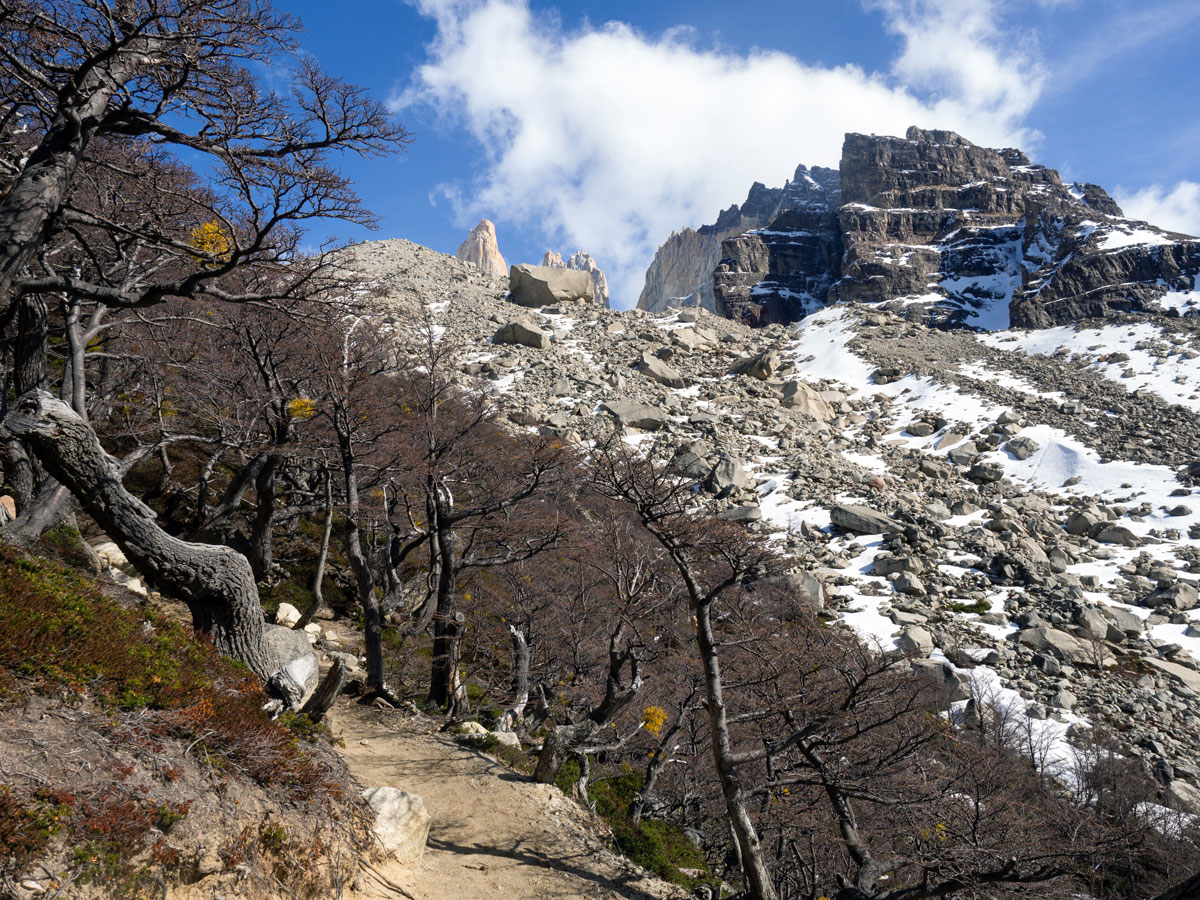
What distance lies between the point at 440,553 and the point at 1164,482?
43.4 metres

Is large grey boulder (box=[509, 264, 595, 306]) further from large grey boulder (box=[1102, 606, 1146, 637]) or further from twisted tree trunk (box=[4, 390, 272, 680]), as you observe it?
twisted tree trunk (box=[4, 390, 272, 680])

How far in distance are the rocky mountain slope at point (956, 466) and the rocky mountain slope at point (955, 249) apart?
17402 millimetres

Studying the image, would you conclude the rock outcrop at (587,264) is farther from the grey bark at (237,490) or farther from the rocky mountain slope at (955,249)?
the grey bark at (237,490)

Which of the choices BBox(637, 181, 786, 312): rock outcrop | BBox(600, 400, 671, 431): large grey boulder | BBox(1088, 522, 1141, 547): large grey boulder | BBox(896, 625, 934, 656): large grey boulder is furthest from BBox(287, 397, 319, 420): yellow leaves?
BBox(637, 181, 786, 312): rock outcrop

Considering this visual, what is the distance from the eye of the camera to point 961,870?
590 cm

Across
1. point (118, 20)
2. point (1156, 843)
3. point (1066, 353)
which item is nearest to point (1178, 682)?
point (1156, 843)

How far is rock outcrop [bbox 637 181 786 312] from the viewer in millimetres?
157000

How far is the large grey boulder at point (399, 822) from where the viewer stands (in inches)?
237

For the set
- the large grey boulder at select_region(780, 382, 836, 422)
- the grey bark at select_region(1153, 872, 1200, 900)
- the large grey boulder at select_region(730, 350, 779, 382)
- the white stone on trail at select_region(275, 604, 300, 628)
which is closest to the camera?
the grey bark at select_region(1153, 872, 1200, 900)

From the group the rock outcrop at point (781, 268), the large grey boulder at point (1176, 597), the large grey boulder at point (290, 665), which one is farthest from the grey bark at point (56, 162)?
the rock outcrop at point (781, 268)

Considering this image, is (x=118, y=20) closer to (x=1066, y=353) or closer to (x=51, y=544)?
(x=51, y=544)

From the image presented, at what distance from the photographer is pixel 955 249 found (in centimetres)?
11212

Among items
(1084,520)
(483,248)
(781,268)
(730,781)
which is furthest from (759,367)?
(483,248)

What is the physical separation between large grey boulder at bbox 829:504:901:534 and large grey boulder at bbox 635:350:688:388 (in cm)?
1919
